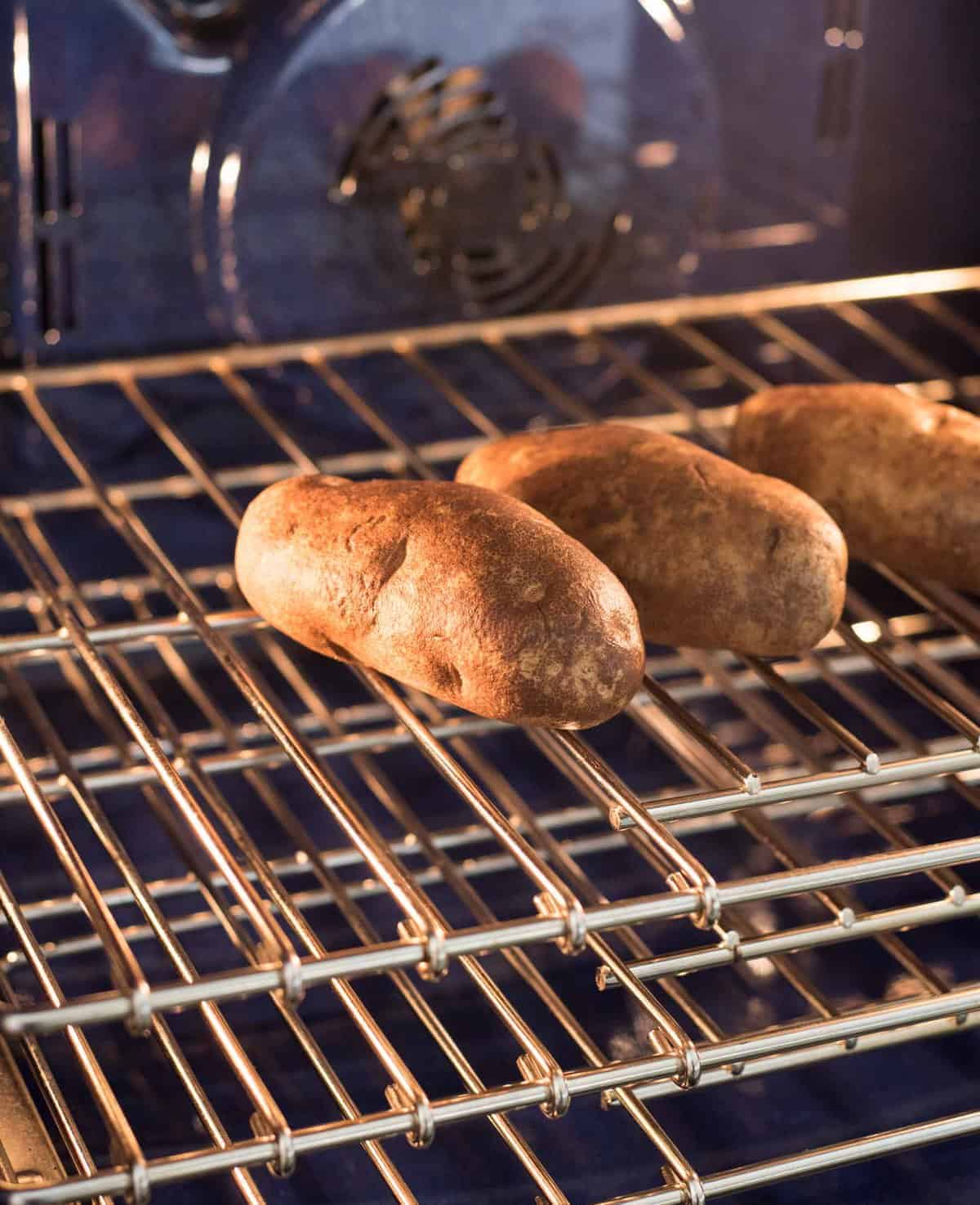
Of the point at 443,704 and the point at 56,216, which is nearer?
the point at 56,216

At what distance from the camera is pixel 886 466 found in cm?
99

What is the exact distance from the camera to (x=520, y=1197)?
2.64ft

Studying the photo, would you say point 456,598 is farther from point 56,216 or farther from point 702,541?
point 56,216

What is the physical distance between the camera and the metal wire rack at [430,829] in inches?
28.7

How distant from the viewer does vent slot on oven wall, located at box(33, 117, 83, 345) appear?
39.9 inches

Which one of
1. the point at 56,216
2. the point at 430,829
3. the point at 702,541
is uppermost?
the point at 56,216

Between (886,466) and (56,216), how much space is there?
0.51 m

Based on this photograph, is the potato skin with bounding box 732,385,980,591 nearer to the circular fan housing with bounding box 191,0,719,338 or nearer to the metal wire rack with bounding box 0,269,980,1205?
the metal wire rack with bounding box 0,269,980,1205

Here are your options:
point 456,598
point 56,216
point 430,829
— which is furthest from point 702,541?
point 56,216

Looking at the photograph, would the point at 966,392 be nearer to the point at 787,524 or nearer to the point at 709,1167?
the point at 787,524

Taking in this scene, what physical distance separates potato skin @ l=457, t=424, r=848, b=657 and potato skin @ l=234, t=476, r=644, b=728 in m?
0.06

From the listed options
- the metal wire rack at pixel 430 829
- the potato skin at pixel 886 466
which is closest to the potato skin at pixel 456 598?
the metal wire rack at pixel 430 829

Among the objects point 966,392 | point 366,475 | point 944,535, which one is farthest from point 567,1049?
point 966,392

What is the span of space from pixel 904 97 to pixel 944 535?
407 mm
